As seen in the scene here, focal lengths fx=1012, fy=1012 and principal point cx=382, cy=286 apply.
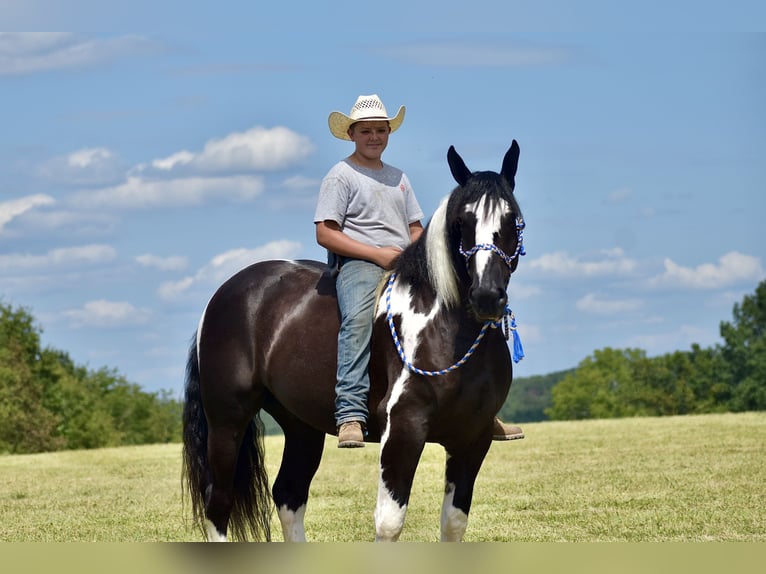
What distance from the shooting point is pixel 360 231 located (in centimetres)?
662

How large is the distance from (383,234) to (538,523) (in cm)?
501

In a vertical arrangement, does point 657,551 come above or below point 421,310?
below

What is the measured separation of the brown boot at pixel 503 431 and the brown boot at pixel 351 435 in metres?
0.84

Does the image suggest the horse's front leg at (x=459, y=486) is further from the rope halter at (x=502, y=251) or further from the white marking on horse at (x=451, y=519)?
the rope halter at (x=502, y=251)

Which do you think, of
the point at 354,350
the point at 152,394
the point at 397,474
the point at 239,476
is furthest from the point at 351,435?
the point at 152,394

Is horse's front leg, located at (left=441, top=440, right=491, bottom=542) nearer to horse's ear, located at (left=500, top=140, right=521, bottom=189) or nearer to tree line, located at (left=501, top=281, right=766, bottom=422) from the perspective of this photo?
horse's ear, located at (left=500, top=140, right=521, bottom=189)

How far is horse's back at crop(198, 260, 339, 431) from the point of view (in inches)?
263

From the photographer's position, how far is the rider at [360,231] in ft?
20.5

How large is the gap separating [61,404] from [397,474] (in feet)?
166

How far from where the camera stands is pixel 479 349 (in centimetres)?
601

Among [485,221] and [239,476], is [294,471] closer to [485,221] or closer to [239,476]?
[239,476]

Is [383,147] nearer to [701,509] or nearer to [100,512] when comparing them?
[701,509]

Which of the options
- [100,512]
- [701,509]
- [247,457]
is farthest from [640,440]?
[247,457]

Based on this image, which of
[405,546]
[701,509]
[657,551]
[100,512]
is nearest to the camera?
[657,551]
